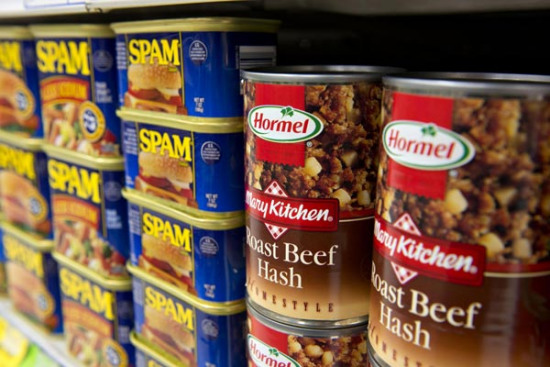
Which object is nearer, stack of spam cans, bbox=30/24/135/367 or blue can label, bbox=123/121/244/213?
blue can label, bbox=123/121/244/213

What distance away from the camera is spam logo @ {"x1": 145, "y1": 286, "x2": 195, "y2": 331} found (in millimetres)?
1264

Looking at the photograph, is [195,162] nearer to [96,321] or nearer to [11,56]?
[96,321]

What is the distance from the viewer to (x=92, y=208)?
4.92 feet

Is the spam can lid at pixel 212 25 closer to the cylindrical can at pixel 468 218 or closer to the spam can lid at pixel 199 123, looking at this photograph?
the spam can lid at pixel 199 123

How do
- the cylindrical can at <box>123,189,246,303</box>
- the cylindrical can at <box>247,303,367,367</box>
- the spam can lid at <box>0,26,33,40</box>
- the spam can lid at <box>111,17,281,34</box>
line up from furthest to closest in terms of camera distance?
1. the spam can lid at <box>0,26,33,40</box>
2. the cylindrical can at <box>123,189,246,303</box>
3. the spam can lid at <box>111,17,281,34</box>
4. the cylindrical can at <box>247,303,367,367</box>

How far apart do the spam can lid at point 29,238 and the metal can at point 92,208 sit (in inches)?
7.2

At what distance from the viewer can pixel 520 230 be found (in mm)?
655

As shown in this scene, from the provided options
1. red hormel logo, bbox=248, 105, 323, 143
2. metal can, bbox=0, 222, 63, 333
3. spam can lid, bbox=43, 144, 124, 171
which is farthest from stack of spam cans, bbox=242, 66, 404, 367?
metal can, bbox=0, 222, 63, 333

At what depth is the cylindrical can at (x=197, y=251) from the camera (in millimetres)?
1166

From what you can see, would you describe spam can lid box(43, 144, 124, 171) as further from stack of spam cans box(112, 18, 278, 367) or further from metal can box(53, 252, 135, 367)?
metal can box(53, 252, 135, 367)

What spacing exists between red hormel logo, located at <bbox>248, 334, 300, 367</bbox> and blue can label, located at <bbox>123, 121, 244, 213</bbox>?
11.0 inches

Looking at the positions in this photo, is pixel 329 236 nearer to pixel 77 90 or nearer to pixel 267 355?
pixel 267 355

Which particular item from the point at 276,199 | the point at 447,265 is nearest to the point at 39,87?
the point at 276,199

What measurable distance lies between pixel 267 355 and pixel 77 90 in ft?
2.87
